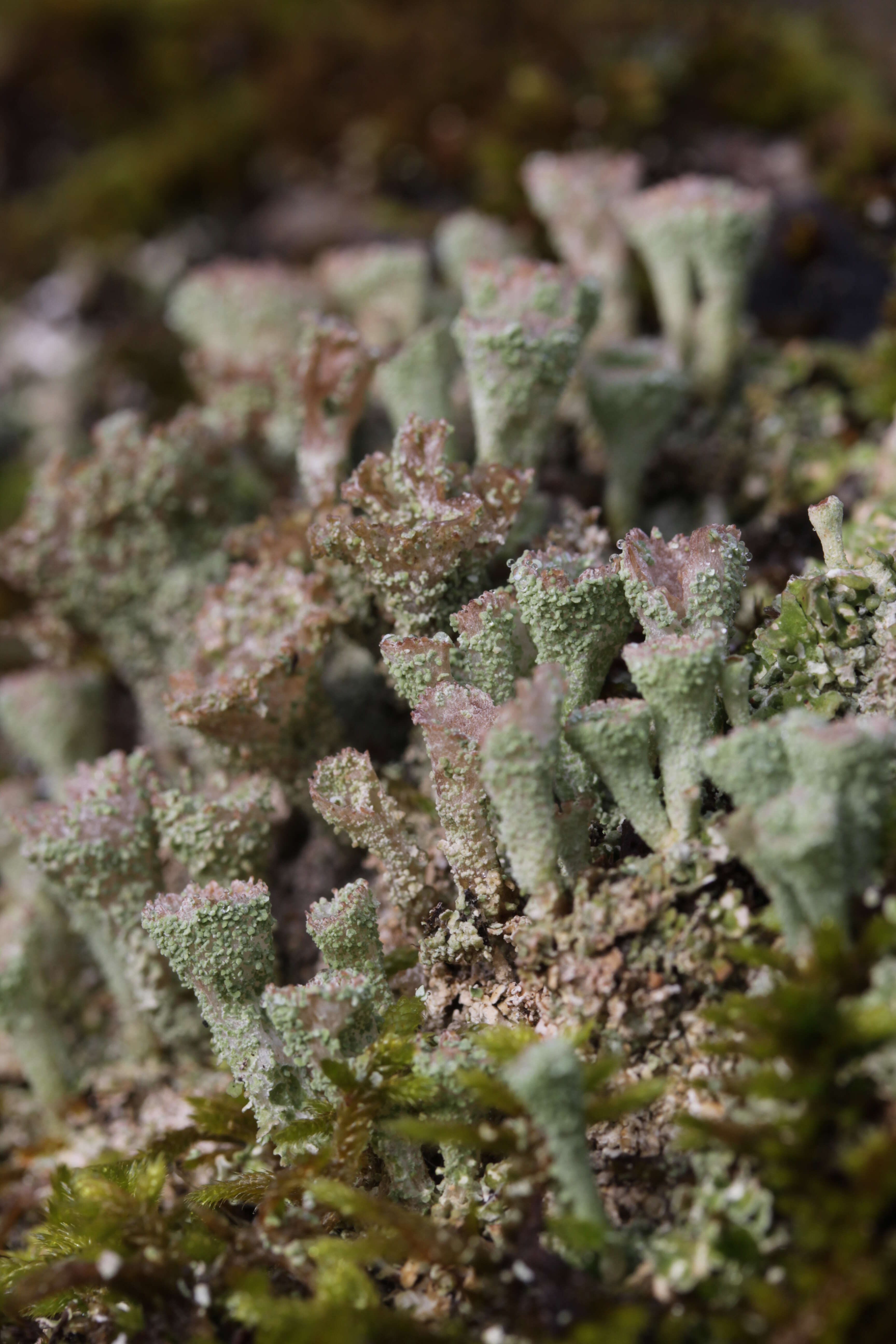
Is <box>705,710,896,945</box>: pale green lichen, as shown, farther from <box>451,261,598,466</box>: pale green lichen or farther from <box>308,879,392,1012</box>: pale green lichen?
<box>451,261,598,466</box>: pale green lichen

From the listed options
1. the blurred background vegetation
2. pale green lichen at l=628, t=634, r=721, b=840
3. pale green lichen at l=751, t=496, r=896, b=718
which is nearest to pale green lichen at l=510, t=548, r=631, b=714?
pale green lichen at l=628, t=634, r=721, b=840

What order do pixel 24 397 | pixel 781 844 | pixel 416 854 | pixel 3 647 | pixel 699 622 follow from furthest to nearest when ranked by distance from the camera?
pixel 24 397 → pixel 3 647 → pixel 416 854 → pixel 699 622 → pixel 781 844

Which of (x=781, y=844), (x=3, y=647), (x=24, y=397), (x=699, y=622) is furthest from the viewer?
(x=24, y=397)

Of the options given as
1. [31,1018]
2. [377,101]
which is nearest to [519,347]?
[31,1018]

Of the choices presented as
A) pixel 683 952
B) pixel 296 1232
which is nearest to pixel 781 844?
pixel 683 952

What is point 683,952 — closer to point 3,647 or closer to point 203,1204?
point 203,1204
